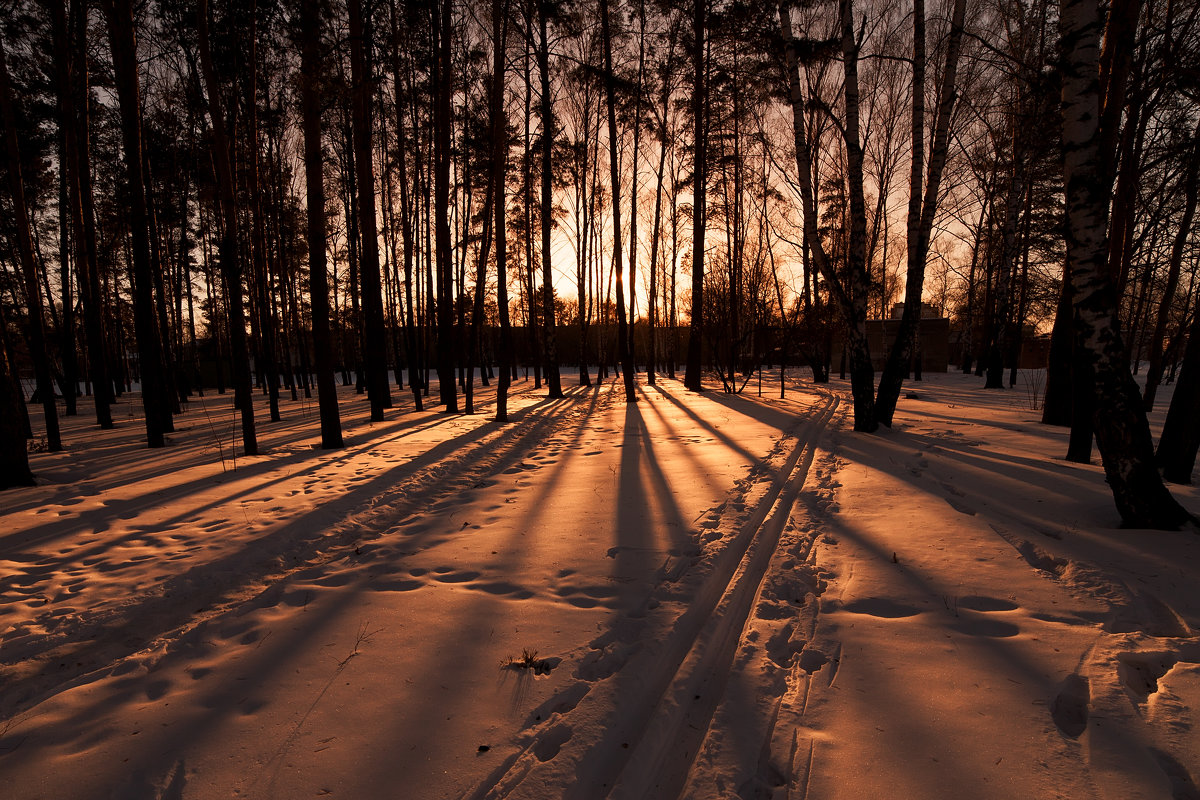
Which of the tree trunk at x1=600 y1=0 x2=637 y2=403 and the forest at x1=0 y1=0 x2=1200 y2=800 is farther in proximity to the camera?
the tree trunk at x1=600 y1=0 x2=637 y2=403

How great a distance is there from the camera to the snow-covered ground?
170 centimetres

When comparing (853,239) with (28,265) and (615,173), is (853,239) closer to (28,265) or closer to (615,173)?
(615,173)

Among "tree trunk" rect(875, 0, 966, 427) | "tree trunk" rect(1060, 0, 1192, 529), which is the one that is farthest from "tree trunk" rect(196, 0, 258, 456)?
"tree trunk" rect(875, 0, 966, 427)

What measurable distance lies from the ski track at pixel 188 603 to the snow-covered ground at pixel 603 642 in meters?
0.02

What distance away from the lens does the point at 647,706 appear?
6.68ft

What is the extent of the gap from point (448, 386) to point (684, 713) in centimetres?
1205

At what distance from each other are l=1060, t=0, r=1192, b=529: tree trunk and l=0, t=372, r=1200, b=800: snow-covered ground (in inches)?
14.6

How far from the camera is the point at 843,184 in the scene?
22156 mm

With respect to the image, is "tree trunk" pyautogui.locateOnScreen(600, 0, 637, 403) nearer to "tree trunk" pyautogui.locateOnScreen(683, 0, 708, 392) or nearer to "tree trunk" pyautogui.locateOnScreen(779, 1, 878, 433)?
"tree trunk" pyautogui.locateOnScreen(683, 0, 708, 392)

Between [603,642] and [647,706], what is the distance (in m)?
0.47

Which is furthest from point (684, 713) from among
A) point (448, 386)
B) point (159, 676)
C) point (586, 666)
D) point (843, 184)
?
point (843, 184)

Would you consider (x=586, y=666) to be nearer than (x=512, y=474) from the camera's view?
Yes

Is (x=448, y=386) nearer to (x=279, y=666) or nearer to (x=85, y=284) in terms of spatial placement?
(x=85, y=284)

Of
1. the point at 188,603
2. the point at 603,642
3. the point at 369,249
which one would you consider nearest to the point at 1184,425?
the point at 603,642
